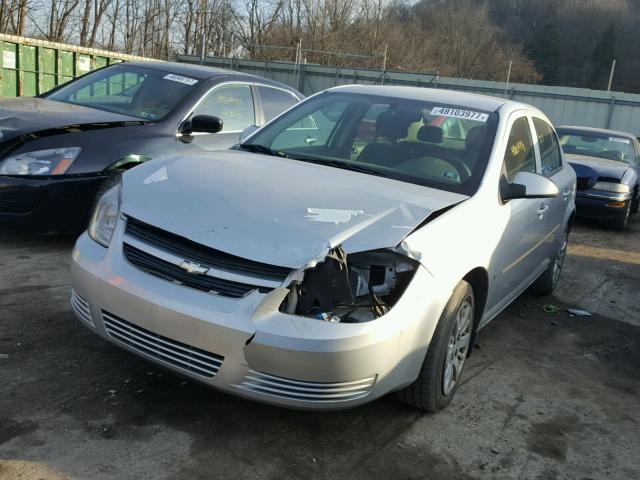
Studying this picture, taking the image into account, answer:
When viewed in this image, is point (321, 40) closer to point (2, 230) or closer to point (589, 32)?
point (2, 230)

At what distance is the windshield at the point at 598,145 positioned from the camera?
10.8 meters

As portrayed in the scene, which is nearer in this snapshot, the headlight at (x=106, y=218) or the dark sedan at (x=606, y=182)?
the headlight at (x=106, y=218)

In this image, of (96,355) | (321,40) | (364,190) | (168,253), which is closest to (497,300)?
(364,190)

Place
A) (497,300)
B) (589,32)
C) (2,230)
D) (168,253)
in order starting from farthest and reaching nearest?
(589,32) < (2,230) < (497,300) < (168,253)

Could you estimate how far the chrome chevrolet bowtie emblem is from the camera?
8.97 ft

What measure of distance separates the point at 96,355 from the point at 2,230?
279 centimetres

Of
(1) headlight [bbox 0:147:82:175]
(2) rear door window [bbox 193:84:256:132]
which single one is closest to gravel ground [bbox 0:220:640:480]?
(1) headlight [bbox 0:147:82:175]

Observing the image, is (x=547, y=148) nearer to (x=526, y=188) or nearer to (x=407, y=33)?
(x=526, y=188)

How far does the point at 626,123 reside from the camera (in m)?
26.2

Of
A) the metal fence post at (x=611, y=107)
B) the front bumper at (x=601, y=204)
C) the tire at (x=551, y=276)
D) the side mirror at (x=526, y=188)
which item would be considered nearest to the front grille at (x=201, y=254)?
the side mirror at (x=526, y=188)

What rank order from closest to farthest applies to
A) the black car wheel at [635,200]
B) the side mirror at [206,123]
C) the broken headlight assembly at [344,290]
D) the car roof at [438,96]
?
the broken headlight assembly at [344,290] < the car roof at [438,96] < the side mirror at [206,123] < the black car wheel at [635,200]

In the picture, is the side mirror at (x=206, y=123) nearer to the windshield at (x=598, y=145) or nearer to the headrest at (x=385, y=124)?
the headrest at (x=385, y=124)

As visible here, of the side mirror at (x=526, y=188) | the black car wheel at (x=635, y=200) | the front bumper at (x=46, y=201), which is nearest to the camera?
the side mirror at (x=526, y=188)

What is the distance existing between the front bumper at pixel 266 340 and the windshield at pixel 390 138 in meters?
1.13
